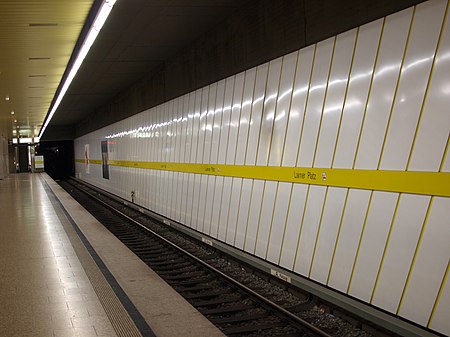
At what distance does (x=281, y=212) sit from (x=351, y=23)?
2.52 meters

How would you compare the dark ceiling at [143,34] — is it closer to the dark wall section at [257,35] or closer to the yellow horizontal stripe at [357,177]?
the dark wall section at [257,35]

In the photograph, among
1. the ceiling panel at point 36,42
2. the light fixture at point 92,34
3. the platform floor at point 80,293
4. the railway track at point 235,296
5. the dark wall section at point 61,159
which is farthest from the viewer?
the dark wall section at point 61,159

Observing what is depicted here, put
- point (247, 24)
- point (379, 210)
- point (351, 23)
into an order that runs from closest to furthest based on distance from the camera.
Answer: point (379, 210), point (351, 23), point (247, 24)

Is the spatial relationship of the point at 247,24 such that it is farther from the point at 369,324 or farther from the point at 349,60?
the point at 369,324

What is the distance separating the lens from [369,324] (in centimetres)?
459

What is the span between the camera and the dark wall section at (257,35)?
5062 millimetres

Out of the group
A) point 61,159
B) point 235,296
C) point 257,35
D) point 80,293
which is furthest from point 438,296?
point 61,159

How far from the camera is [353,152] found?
16.3ft

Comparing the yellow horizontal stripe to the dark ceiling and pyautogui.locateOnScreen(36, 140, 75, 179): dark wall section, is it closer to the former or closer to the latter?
the dark ceiling

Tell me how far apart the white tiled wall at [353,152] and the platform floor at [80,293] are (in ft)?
5.23

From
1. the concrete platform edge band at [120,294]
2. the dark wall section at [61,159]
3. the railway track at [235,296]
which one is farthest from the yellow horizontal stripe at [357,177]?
the dark wall section at [61,159]

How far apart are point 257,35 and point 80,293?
4214 millimetres

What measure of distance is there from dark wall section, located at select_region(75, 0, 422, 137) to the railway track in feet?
9.83

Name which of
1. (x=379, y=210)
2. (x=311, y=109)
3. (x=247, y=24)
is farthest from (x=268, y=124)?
(x=379, y=210)
